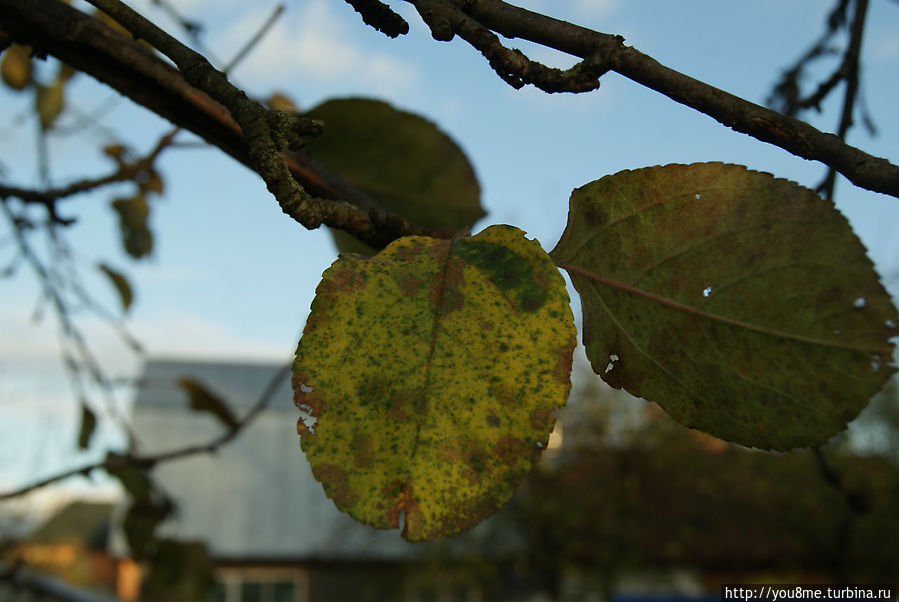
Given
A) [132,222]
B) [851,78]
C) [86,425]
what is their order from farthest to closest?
1. [132,222]
2. [86,425]
3. [851,78]

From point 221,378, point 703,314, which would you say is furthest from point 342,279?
point 221,378

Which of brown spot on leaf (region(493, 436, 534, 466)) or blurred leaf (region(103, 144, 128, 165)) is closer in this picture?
brown spot on leaf (region(493, 436, 534, 466))

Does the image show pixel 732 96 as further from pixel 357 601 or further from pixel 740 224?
pixel 357 601

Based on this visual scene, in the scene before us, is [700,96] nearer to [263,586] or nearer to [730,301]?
[730,301]

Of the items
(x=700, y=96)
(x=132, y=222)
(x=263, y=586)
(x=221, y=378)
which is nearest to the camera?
(x=700, y=96)

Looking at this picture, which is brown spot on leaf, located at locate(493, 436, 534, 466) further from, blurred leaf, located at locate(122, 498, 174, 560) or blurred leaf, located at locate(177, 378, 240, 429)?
blurred leaf, located at locate(122, 498, 174, 560)

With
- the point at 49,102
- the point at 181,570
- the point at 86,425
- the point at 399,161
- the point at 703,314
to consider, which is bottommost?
the point at 181,570

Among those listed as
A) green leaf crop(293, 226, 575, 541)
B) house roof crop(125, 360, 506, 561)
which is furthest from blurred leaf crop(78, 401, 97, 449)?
house roof crop(125, 360, 506, 561)
